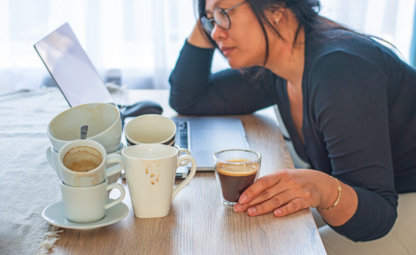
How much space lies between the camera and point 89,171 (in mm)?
615

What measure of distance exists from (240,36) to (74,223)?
0.71 metres

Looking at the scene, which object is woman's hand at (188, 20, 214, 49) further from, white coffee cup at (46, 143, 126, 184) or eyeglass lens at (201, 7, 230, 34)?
white coffee cup at (46, 143, 126, 184)

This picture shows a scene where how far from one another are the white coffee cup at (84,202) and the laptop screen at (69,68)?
388mm

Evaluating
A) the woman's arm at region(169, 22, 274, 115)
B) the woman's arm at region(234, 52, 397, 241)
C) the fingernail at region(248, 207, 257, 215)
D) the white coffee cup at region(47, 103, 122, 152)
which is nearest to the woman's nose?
the woman's arm at region(169, 22, 274, 115)

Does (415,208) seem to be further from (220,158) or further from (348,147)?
(220,158)

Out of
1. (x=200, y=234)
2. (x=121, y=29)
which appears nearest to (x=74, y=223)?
(x=200, y=234)

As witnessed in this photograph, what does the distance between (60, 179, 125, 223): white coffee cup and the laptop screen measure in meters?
0.39

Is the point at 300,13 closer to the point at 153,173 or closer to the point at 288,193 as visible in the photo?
the point at 288,193

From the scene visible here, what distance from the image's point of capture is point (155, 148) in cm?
72

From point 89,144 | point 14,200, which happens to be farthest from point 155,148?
point 14,200

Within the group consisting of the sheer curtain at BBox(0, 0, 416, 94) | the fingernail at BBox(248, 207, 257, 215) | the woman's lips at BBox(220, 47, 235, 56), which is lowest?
the sheer curtain at BBox(0, 0, 416, 94)

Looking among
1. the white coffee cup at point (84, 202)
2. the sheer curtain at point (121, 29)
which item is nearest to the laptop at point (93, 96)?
the white coffee cup at point (84, 202)

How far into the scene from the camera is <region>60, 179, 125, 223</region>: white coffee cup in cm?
63

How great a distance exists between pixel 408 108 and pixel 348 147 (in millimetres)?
286
